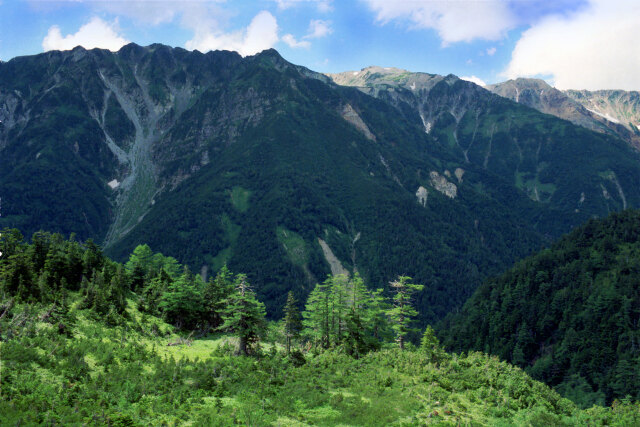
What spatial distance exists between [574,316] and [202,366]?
119278 mm

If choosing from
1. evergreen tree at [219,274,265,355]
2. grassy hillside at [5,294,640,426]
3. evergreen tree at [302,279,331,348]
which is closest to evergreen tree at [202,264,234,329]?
grassy hillside at [5,294,640,426]

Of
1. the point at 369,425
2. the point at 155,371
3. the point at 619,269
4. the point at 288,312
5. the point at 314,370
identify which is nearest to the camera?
the point at 369,425

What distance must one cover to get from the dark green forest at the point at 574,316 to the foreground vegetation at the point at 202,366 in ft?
223

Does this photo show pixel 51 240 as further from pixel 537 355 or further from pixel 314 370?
pixel 537 355

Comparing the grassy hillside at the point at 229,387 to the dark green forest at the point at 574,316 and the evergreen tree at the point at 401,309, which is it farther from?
the dark green forest at the point at 574,316

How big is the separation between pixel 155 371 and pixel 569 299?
131 metres

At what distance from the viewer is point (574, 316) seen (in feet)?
397

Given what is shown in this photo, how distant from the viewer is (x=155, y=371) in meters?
35.5

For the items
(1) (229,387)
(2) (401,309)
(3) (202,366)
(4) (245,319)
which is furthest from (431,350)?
(3) (202,366)

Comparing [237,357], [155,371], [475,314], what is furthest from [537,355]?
[155,371]

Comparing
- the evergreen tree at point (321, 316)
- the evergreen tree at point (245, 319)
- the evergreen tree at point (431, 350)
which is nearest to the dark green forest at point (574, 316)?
the evergreen tree at point (431, 350)

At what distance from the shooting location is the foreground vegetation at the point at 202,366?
28.9 metres

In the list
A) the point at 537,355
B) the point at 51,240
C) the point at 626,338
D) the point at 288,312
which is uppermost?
the point at 51,240

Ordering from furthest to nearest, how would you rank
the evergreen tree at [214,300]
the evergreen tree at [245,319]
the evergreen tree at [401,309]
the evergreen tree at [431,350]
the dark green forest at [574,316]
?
the dark green forest at [574,316], the evergreen tree at [214,300], the evergreen tree at [401,309], the evergreen tree at [431,350], the evergreen tree at [245,319]
